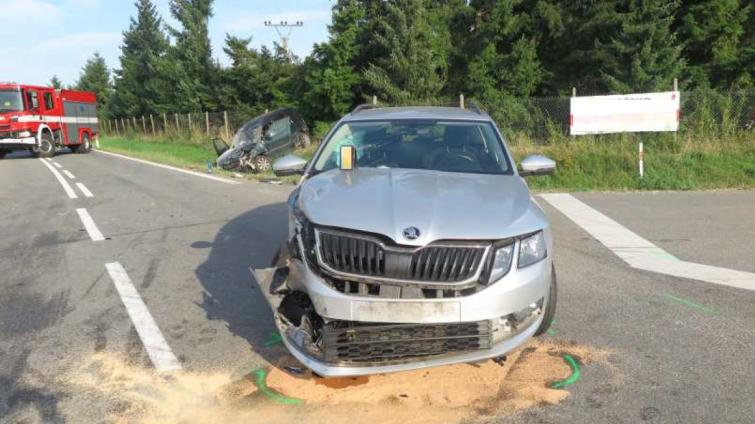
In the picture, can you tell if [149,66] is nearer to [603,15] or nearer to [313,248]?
[603,15]

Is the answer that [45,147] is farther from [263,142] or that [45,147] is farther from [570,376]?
[570,376]

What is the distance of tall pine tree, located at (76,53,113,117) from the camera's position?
7909cm

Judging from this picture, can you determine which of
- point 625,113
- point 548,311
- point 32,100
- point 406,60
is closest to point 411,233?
point 548,311

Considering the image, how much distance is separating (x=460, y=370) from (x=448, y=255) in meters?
0.93

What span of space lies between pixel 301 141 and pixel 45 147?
529 inches

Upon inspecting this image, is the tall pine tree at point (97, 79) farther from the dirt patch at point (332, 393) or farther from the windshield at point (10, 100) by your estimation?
the dirt patch at point (332, 393)

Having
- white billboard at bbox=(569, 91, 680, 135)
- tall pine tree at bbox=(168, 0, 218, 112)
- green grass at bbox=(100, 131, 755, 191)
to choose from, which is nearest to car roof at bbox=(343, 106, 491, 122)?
green grass at bbox=(100, 131, 755, 191)

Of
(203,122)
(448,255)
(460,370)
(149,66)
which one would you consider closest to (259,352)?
(460,370)

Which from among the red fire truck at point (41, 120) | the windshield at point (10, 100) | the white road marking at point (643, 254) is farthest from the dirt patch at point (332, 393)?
the windshield at point (10, 100)

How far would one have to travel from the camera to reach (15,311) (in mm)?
5004

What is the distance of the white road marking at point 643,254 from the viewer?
5.65 metres

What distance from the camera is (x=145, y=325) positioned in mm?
4609

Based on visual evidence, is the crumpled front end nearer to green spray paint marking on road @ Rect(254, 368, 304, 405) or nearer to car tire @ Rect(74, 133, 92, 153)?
green spray paint marking on road @ Rect(254, 368, 304, 405)

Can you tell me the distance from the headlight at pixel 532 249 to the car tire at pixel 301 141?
16.0 meters
